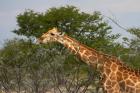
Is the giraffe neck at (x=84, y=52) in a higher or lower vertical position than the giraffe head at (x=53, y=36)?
lower

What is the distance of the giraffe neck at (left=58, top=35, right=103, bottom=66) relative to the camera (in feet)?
25.7

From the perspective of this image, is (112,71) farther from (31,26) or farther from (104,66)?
(31,26)

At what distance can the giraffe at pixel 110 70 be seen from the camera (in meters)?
7.46

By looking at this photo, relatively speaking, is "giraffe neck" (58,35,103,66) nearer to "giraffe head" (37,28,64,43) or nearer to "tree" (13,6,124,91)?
"giraffe head" (37,28,64,43)

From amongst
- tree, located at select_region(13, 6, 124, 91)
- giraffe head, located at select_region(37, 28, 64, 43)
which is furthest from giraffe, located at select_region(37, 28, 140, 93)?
tree, located at select_region(13, 6, 124, 91)

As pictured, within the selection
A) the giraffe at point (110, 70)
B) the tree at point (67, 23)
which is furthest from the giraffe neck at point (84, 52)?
the tree at point (67, 23)

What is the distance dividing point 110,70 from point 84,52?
0.55 m

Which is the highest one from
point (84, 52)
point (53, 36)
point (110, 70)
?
point (53, 36)

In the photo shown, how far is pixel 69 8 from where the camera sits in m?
24.7

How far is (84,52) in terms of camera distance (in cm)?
796

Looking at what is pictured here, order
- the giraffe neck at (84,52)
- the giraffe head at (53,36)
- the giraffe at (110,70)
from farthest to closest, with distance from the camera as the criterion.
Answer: the giraffe head at (53,36)
the giraffe neck at (84,52)
the giraffe at (110,70)

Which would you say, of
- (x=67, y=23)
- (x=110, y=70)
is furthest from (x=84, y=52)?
(x=67, y=23)

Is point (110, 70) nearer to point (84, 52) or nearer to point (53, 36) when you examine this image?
point (84, 52)

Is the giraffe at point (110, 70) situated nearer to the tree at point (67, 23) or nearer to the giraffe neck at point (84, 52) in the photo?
the giraffe neck at point (84, 52)
